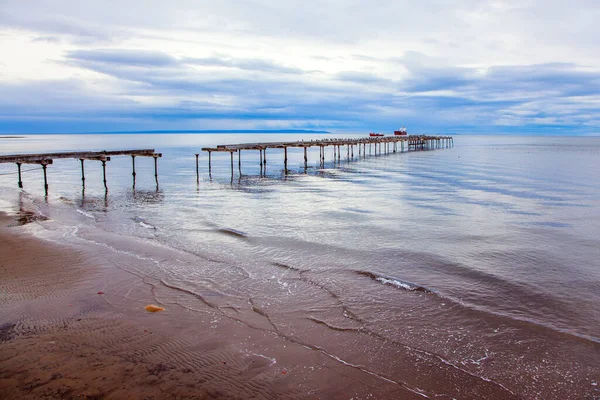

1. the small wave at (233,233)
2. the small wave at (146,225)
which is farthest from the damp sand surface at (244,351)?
the small wave at (146,225)

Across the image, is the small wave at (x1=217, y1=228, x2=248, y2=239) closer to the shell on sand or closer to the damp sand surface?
the damp sand surface

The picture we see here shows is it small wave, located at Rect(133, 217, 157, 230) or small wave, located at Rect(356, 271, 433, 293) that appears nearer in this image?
small wave, located at Rect(356, 271, 433, 293)

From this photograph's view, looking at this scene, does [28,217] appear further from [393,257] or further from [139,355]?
[393,257]

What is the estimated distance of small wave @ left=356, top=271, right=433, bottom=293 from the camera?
10.3 meters

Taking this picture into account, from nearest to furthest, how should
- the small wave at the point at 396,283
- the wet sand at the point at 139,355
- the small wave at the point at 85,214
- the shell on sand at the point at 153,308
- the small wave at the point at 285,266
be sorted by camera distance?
the wet sand at the point at 139,355 < the shell on sand at the point at 153,308 < the small wave at the point at 396,283 < the small wave at the point at 285,266 < the small wave at the point at 85,214

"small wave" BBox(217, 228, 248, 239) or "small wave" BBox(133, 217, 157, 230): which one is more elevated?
"small wave" BBox(133, 217, 157, 230)

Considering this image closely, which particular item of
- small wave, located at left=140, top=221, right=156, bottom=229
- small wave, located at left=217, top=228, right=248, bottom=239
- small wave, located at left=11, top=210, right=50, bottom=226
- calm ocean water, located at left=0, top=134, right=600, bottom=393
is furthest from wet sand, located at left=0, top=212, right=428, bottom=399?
small wave, located at left=11, top=210, right=50, bottom=226

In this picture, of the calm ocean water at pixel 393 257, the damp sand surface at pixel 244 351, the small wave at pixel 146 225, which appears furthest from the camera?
the small wave at pixel 146 225

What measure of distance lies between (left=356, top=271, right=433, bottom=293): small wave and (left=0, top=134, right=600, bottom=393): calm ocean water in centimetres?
5

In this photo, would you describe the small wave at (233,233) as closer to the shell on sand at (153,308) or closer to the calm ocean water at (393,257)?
the calm ocean water at (393,257)

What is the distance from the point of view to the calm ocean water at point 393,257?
8266 millimetres

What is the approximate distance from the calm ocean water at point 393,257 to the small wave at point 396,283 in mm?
54

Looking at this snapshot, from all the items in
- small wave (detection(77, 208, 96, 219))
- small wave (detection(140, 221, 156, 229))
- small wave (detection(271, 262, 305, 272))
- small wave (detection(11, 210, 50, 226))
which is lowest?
small wave (detection(271, 262, 305, 272))

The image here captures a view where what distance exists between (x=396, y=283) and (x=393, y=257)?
2.57 meters
